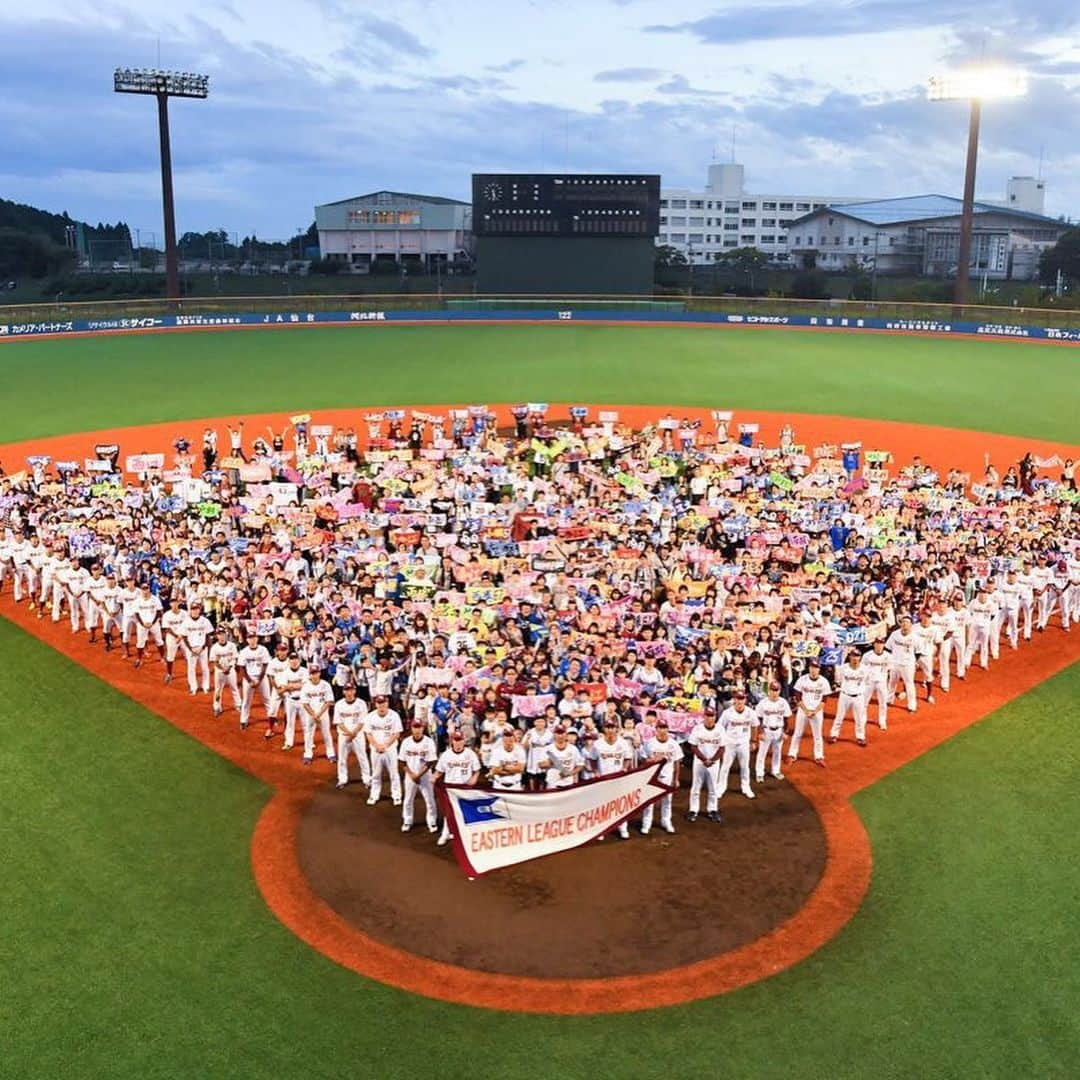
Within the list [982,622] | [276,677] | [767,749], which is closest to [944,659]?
[982,622]

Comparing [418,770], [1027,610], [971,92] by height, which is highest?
[971,92]

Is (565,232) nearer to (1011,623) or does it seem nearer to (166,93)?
(166,93)

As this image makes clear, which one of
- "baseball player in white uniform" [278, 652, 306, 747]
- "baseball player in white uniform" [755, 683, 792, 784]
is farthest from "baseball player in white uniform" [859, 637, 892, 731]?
"baseball player in white uniform" [278, 652, 306, 747]

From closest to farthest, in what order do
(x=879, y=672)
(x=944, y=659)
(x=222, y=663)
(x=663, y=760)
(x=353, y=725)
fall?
(x=663, y=760), (x=353, y=725), (x=879, y=672), (x=222, y=663), (x=944, y=659)

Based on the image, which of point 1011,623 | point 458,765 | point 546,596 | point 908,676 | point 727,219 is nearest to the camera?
point 458,765

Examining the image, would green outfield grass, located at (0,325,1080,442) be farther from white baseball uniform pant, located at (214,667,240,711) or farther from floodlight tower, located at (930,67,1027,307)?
white baseball uniform pant, located at (214,667,240,711)

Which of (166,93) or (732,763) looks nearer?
(732,763)

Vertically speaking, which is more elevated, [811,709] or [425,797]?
[811,709]

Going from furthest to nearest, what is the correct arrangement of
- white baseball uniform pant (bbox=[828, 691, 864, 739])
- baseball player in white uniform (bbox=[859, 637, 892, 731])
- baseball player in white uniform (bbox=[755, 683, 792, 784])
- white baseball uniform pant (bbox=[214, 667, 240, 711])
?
1. white baseball uniform pant (bbox=[214, 667, 240, 711])
2. baseball player in white uniform (bbox=[859, 637, 892, 731])
3. white baseball uniform pant (bbox=[828, 691, 864, 739])
4. baseball player in white uniform (bbox=[755, 683, 792, 784])
